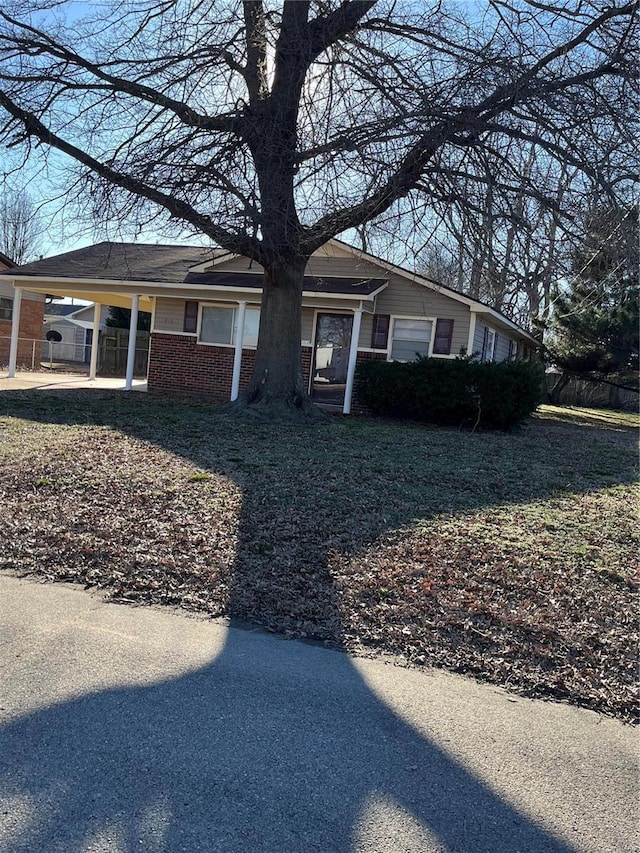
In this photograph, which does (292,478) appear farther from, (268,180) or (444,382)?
(444,382)

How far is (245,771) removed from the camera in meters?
2.73

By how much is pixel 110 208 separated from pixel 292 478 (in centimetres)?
565

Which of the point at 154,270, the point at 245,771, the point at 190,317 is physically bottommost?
the point at 245,771

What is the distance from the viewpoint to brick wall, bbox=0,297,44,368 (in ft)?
88.9

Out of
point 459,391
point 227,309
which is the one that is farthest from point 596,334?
point 227,309

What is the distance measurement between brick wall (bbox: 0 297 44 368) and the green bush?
56.7 feet

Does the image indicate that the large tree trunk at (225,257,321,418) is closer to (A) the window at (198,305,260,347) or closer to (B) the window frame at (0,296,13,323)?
(A) the window at (198,305,260,347)

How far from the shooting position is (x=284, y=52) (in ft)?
34.1

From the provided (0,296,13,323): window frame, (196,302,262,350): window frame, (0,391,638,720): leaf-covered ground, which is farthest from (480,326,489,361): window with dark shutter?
(0,296,13,323): window frame

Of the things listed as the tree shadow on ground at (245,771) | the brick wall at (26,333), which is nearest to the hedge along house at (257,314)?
the brick wall at (26,333)

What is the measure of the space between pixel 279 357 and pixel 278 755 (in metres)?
9.85

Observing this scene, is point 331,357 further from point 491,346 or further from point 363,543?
point 363,543

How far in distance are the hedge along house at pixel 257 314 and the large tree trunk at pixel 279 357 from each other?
3289mm

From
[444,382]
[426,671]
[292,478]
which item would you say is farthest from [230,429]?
[426,671]
